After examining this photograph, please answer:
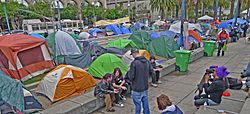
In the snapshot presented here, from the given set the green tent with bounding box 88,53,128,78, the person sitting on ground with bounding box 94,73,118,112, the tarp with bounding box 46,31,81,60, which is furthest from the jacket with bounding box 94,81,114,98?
the tarp with bounding box 46,31,81,60

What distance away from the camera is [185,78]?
7918 mm

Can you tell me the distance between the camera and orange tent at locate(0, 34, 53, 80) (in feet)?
26.7

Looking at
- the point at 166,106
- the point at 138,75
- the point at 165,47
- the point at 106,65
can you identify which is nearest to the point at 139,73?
the point at 138,75

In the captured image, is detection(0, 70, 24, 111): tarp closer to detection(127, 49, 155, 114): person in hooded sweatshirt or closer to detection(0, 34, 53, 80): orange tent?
detection(127, 49, 155, 114): person in hooded sweatshirt

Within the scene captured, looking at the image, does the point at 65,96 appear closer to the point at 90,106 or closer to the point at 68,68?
the point at 68,68

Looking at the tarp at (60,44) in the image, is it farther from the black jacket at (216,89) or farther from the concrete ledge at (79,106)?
the black jacket at (216,89)

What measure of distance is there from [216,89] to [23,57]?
25.3ft

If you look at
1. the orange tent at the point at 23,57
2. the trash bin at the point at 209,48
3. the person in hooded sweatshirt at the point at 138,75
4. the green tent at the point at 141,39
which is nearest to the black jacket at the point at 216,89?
the person in hooded sweatshirt at the point at 138,75

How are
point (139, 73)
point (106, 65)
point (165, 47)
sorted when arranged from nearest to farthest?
point (139, 73), point (106, 65), point (165, 47)

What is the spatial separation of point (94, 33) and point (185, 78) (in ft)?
57.9

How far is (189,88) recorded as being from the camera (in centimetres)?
684

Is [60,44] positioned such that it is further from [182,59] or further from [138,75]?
[138,75]

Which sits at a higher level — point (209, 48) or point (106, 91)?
point (209, 48)

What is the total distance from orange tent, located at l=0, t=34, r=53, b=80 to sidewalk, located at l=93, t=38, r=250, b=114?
479cm
